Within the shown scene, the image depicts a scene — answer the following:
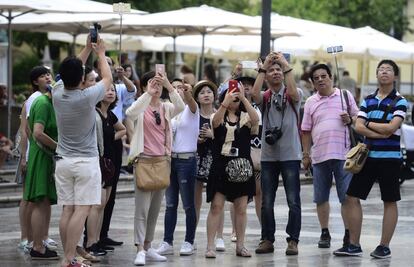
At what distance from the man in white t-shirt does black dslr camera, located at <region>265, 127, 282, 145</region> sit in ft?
2.40

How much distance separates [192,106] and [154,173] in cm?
104

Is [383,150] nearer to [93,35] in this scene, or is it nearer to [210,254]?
[210,254]

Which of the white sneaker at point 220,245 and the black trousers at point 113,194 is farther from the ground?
the black trousers at point 113,194

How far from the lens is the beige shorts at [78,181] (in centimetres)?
1159

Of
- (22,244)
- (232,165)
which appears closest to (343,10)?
(22,244)

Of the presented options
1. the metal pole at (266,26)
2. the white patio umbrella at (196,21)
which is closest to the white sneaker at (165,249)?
the metal pole at (266,26)

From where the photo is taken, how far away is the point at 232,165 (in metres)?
12.7

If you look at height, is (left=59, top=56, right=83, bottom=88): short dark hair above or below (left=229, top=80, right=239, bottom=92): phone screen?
above

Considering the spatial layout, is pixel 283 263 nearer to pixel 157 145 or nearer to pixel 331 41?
pixel 157 145

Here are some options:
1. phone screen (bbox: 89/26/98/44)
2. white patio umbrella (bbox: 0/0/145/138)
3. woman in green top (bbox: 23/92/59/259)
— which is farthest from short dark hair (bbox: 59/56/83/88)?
white patio umbrella (bbox: 0/0/145/138)

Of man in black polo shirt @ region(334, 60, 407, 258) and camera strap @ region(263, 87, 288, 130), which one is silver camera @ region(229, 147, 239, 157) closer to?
camera strap @ region(263, 87, 288, 130)

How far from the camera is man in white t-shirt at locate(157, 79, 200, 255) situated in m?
13.1

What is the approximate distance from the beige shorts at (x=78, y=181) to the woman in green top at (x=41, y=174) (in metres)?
0.87

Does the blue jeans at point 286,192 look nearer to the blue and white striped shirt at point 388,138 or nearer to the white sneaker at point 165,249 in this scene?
the blue and white striped shirt at point 388,138
